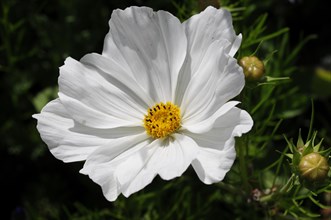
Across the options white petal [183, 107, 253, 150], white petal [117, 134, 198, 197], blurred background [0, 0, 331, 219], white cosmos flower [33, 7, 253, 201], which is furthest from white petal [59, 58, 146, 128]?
blurred background [0, 0, 331, 219]

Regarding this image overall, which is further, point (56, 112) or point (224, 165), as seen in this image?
point (56, 112)

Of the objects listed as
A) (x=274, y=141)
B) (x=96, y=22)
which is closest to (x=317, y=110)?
(x=274, y=141)

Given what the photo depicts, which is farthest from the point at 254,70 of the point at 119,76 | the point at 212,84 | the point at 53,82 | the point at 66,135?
the point at 53,82

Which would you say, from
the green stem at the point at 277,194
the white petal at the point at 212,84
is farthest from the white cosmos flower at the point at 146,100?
the green stem at the point at 277,194

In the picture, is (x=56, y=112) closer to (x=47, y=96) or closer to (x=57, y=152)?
(x=57, y=152)

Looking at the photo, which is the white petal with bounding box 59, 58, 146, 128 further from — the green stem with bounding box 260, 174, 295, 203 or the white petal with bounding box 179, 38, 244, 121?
the green stem with bounding box 260, 174, 295, 203
